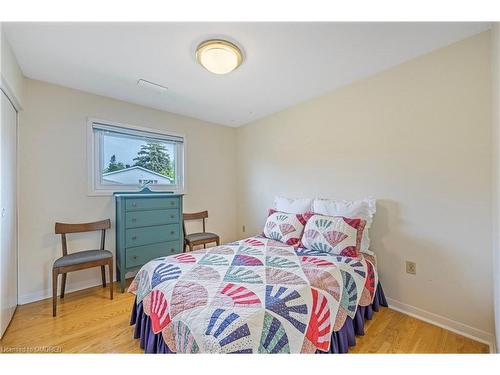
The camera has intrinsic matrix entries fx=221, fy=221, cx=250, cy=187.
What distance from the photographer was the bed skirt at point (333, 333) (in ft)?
4.38

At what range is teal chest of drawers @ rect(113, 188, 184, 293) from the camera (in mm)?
2467

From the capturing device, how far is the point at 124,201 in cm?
246

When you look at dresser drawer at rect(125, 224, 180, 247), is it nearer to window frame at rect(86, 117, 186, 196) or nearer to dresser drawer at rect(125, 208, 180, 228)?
dresser drawer at rect(125, 208, 180, 228)

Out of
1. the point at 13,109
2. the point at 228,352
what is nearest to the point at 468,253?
the point at 228,352

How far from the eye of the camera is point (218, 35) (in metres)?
1.60

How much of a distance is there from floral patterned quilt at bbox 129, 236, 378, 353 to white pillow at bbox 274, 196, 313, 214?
0.68 meters

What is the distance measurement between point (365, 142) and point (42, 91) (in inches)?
133

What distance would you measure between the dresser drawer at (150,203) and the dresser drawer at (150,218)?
0.16ft

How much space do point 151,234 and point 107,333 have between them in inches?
43.0

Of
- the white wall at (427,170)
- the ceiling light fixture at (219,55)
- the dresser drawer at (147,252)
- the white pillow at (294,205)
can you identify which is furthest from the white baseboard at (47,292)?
the white wall at (427,170)

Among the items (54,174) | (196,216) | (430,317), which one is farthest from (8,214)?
(430,317)

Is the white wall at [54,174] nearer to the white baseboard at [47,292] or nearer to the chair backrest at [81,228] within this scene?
the white baseboard at [47,292]

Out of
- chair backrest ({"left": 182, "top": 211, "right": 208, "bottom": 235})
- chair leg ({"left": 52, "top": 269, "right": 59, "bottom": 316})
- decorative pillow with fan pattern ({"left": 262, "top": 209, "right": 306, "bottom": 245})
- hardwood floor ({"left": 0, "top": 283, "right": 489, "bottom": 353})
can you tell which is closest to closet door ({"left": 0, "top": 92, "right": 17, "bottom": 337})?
hardwood floor ({"left": 0, "top": 283, "right": 489, "bottom": 353})
